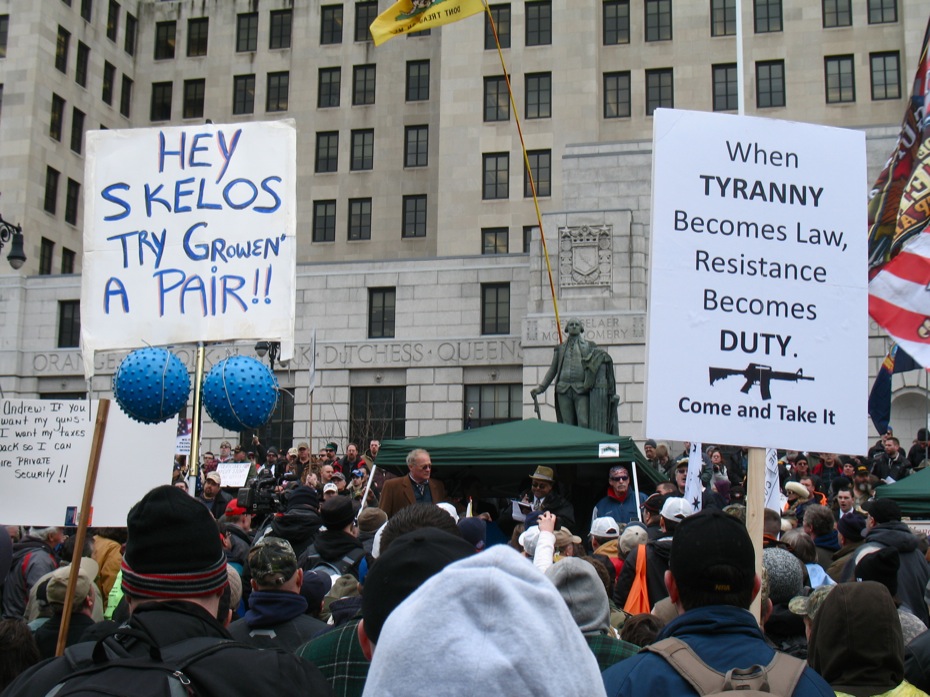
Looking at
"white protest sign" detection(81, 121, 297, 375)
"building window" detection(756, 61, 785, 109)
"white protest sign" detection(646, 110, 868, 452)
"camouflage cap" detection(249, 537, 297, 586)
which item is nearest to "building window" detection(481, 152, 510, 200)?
"building window" detection(756, 61, 785, 109)

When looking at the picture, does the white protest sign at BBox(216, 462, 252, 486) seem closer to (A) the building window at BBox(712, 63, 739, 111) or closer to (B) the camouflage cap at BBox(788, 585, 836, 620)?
(B) the camouflage cap at BBox(788, 585, 836, 620)

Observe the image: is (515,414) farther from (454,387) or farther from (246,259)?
(246,259)

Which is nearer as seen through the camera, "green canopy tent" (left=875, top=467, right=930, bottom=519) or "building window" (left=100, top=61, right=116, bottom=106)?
"green canopy tent" (left=875, top=467, right=930, bottom=519)

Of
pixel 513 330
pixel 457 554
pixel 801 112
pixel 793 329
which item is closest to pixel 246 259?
pixel 793 329

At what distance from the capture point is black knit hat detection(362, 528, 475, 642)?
3.01 m

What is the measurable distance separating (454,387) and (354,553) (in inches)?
1183

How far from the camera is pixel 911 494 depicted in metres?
12.5

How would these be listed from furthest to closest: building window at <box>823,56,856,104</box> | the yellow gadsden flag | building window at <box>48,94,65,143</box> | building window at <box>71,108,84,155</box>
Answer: building window at <box>71,108,84,155</box>
building window at <box>48,94,65,143</box>
building window at <box>823,56,856,104</box>
the yellow gadsden flag

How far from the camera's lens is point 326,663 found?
3.91 meters

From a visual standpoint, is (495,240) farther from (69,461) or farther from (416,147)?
(69,461)

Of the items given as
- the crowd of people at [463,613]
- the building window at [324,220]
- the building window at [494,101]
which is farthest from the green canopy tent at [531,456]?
the building window at [324,220]

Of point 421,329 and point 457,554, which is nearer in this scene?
point 457,554

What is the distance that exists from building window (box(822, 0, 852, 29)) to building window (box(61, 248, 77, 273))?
108 ft

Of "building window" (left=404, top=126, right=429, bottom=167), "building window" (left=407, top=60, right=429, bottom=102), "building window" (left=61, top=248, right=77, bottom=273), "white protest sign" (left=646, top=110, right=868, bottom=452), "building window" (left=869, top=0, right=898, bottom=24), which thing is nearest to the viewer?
"white protest sign" (left=646, top=110, right=868, bottom=452)
